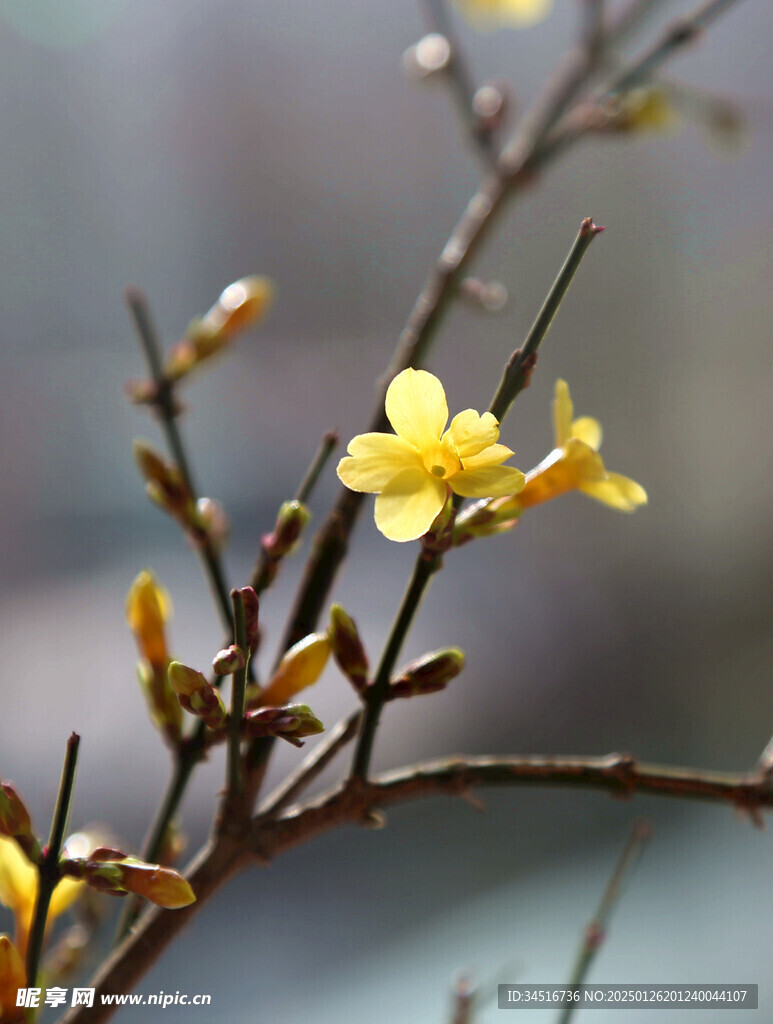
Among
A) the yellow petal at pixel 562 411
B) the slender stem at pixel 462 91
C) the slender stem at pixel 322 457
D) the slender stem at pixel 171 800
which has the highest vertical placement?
the slender stem at pixel 462 91

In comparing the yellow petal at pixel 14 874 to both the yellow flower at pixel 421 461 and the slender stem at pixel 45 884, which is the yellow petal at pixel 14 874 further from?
the yellow flower at pixel 421 461

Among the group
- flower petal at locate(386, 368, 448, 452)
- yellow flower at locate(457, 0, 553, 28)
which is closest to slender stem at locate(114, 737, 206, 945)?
flower petal at locate(386, 368, 448, 452)

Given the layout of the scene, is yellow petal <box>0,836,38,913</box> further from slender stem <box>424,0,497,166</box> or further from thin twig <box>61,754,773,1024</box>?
slender stem <box>424,0,497,166</box>

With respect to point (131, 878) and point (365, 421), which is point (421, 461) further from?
point (365, 421)

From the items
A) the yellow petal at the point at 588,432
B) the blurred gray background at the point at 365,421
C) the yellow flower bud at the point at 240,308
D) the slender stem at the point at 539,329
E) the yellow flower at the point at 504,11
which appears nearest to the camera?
the slender stem at the point at 539,329

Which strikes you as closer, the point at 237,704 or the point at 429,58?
A: the point at 237,704

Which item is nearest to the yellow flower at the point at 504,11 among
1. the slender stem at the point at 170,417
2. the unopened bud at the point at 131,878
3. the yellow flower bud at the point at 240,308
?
the yellow flower bud at the point at 240,308

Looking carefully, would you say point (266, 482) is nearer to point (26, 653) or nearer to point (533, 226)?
point (26, 653)

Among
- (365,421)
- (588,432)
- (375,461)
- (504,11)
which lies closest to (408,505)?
(375,461)
